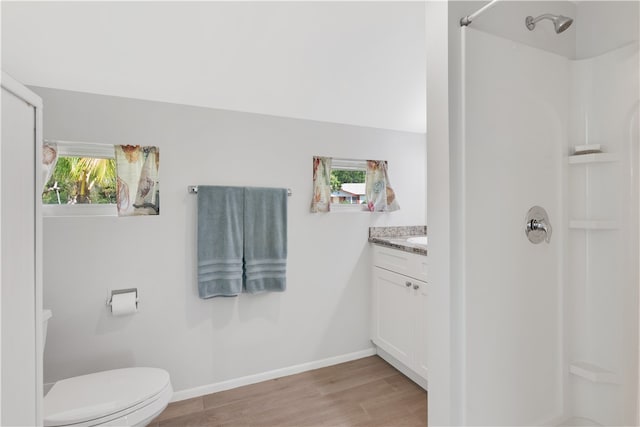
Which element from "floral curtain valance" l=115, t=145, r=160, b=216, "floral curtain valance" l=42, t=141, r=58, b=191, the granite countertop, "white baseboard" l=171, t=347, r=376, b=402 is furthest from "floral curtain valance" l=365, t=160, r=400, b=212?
"floral curtain valance" l=42, t=141, r=58, b=191

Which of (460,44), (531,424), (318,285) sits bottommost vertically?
(531,424)

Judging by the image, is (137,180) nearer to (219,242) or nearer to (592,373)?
(219,242)

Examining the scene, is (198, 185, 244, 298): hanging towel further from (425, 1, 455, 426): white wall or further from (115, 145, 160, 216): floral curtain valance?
(425, 1, 455, 426): white wall

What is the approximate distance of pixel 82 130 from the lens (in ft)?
5.91

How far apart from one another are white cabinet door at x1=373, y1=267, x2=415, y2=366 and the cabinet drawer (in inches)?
1.9

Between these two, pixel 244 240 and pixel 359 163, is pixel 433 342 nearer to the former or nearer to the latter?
pixel 244 240

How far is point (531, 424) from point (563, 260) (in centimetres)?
68

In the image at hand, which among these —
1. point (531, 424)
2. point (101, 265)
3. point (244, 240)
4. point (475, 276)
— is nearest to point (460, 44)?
point (475, 276)

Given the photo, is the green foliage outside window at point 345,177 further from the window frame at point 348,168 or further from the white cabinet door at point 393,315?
the white cabinet door at point 393,315

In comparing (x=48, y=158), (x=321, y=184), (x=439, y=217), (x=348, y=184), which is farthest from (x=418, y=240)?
(x=48, y=158)

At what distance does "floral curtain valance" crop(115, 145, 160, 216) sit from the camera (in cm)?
188

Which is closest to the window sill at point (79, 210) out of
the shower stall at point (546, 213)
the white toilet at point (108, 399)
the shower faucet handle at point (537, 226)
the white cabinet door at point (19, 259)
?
the white toilet at point (108, 399)

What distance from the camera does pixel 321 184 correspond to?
7.80ft

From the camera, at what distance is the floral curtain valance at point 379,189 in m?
2.58
